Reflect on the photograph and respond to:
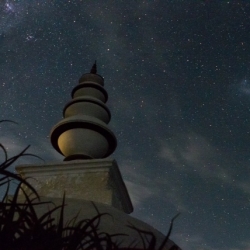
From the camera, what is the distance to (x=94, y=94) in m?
8.44

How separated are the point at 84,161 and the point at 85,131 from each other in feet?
3.29

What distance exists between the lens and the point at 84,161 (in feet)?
21.1

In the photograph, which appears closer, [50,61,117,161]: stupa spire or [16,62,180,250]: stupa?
[16,62,180,250]: stupa

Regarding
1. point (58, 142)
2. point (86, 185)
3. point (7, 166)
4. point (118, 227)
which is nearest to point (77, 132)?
point (58, 142)

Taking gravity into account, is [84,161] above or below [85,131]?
below

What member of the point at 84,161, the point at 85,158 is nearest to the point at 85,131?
the point at 85,158

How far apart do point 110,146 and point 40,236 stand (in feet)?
21.7

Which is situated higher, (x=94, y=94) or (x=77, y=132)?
(x=94, y=94)

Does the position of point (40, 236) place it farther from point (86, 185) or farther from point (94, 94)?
point (94, 94)

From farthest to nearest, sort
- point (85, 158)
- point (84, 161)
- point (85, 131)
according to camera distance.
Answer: point (85, 131) → point (85, 158) → point (84, 161)

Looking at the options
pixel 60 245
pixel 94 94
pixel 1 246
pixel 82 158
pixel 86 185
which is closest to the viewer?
pixel 1 246

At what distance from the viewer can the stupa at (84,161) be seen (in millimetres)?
6270

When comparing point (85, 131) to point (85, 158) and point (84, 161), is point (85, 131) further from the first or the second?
point (84, 161)

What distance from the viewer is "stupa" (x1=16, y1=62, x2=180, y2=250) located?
20.6 feet
